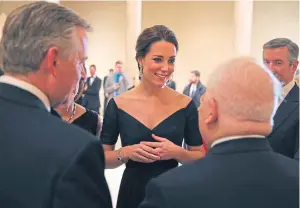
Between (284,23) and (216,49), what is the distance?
2443 millimetres

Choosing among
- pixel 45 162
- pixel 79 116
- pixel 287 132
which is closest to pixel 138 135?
pixel 79 116

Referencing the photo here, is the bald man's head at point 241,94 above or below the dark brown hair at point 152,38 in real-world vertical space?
below

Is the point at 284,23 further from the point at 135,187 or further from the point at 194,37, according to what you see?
the point at 135,187

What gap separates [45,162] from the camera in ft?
3.42

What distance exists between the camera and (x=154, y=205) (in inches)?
43.0

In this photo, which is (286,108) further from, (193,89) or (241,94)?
(193,89)

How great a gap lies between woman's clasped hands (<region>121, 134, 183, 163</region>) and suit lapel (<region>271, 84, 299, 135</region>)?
0.54 metres

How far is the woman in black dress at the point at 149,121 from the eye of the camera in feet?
7.23

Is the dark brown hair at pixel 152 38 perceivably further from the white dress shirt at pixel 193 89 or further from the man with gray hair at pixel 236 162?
the white dress shirt at pixel 193 89

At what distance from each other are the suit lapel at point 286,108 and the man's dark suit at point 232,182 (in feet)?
3.24

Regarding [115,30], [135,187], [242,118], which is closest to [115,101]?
[135,187]

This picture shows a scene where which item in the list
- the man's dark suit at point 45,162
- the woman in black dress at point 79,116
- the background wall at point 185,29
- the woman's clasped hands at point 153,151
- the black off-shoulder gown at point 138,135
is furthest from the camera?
the background wall at point 185,29

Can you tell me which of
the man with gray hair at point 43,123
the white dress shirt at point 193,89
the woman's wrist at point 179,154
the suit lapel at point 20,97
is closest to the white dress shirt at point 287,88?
the woman's wrist at point 179,154

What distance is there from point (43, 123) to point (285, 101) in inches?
57.9
